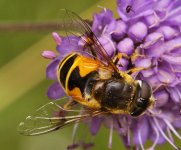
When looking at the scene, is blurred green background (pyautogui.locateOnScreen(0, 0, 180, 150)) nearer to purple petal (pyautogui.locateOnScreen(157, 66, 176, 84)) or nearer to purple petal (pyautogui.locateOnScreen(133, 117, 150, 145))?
purple petal (pyautogui.locateOnScreen(133, 117, 150, 145))

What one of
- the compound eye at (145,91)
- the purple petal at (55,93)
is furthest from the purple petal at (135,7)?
the purple petal at (55,93)

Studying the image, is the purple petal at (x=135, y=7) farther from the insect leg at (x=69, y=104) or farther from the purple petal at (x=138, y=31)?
the insect leg at (x=69, y=104)

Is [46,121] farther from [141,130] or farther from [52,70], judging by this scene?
[141,130]

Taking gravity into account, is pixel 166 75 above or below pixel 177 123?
above

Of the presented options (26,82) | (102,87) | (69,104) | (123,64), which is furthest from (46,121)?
(26,82)

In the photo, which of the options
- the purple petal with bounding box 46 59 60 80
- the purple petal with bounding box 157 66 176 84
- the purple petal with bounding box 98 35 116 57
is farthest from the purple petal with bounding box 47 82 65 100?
the purple petal with bounding box 157 66 176 84

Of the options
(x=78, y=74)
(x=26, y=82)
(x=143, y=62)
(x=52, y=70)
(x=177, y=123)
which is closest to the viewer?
(x=78, y=74)

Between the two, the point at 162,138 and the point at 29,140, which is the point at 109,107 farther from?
the point at 29,140
